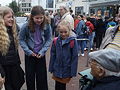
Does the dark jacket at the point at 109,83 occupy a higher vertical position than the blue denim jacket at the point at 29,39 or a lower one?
lower

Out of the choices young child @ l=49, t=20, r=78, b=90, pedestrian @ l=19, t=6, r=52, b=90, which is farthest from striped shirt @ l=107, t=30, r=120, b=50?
pedestrian @ l=19, t=6, r=52, b=90

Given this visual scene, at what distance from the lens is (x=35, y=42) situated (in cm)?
370

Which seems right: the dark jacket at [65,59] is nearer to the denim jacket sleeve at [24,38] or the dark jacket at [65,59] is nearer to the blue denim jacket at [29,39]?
the blue denim jacket at [29,39]

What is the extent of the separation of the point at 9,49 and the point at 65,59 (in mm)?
959

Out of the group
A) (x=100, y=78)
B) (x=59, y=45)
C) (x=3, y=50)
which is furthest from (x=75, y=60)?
(x=100, y=78)

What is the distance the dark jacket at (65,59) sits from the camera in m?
3.59

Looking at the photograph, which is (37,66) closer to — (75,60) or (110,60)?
(75,60)

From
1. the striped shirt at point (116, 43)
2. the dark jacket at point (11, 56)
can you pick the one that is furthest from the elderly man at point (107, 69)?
the dark jacket at point (11, 56)

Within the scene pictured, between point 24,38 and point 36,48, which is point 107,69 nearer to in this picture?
point 36,48

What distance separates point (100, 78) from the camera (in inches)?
77.4

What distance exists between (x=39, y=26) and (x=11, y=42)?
61 cm

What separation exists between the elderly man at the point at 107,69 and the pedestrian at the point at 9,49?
5.30ft

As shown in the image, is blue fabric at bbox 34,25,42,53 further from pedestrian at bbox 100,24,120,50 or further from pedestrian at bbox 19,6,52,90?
pedestrian at bbox 100,24,120,50

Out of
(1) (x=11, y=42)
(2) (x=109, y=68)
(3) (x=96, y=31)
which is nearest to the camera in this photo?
(2) (x=109, y=68)
